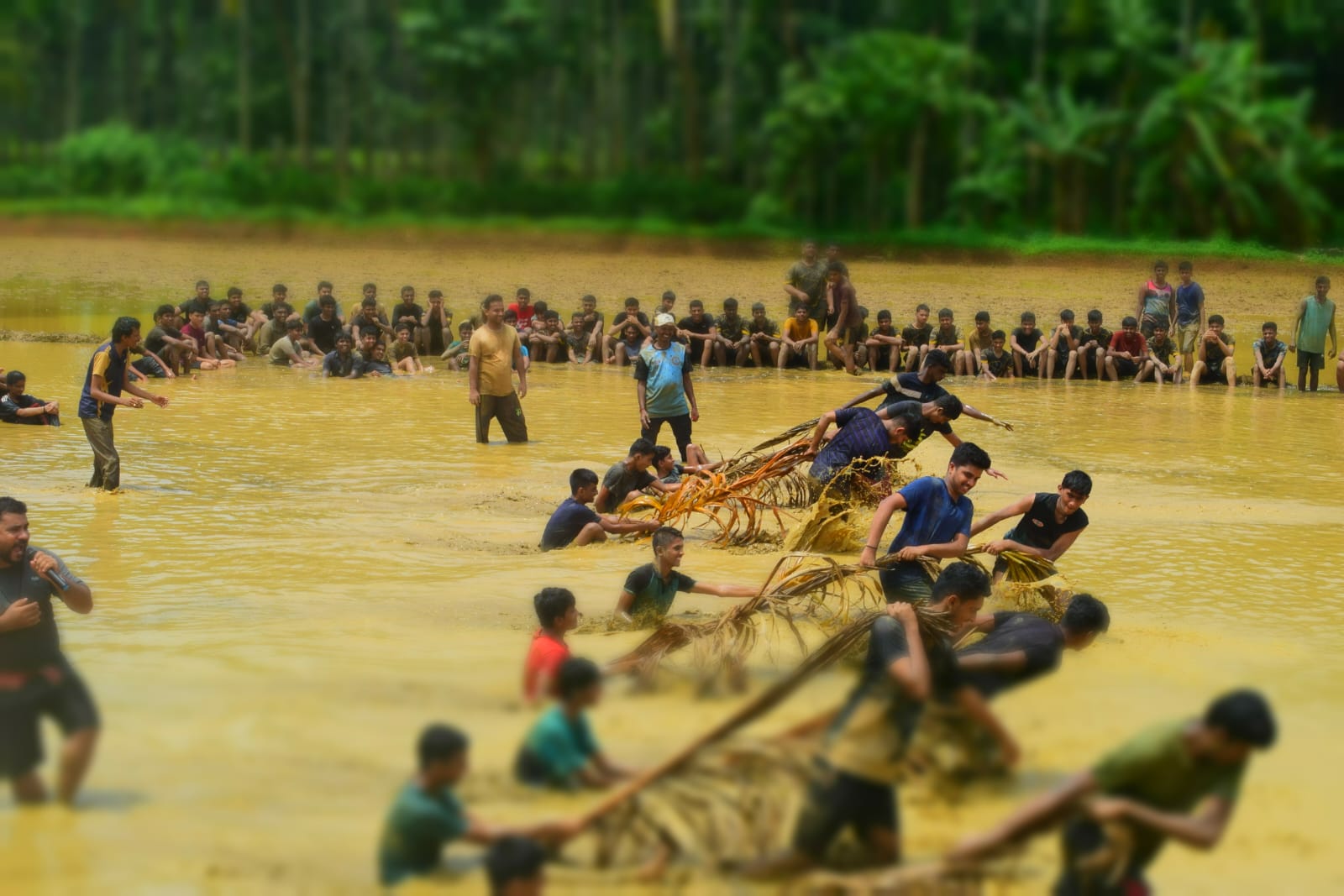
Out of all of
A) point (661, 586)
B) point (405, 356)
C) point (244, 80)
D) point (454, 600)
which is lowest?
point (454, 600)

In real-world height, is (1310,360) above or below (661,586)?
above

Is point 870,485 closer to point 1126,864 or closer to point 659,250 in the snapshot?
point 1126,864

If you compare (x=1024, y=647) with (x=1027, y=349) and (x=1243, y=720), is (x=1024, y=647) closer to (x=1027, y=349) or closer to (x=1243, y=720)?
(x=1243, y=720)

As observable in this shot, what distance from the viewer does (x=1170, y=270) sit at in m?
30.7

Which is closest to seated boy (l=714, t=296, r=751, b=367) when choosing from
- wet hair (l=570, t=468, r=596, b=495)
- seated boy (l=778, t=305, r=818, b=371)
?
seated boy (l=778, t=305, r=818, b=371)

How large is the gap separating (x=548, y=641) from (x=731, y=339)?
15961 mm

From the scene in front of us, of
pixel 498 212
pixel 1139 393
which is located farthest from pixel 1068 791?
pixel 498 212

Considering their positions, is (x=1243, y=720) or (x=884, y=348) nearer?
(x=1243, y=720)

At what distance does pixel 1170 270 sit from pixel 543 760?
1072 inches

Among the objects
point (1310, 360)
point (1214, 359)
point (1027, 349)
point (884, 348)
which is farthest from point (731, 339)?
point (1310, 360)

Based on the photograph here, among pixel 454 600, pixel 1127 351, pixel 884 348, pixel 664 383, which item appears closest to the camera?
pixel 454 600

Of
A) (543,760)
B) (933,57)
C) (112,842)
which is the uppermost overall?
(933,57)

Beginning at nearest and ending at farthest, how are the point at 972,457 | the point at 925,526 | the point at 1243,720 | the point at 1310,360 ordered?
the point at 1243,720
the point at 972,457
the point at 925,526
the point at 1310,360

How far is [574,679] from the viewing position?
5598 millimetres
